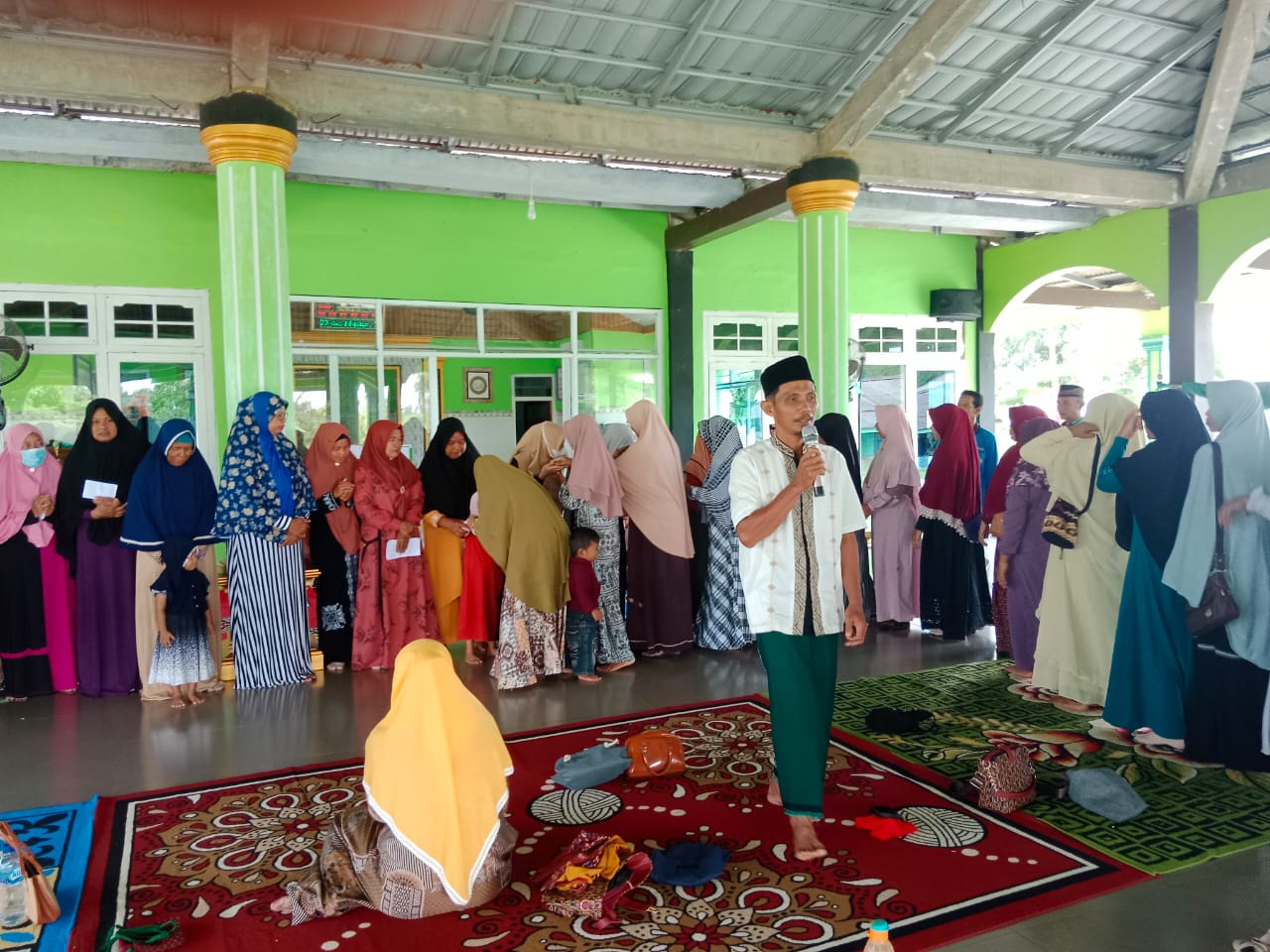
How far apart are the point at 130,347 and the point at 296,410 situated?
1275 millimetres

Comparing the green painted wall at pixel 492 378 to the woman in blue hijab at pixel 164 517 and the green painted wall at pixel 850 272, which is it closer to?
the green painted wall at pixel 850 272

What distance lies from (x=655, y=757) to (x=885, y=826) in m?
0.88

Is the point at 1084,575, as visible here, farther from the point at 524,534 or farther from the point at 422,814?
the point at 422,814

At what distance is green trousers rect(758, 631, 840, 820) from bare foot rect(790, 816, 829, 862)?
0.04m

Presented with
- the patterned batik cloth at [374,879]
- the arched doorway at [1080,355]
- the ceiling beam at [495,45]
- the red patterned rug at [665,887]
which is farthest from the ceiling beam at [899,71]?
the arched doorway at [1080,355]

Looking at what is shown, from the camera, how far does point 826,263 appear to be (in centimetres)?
686

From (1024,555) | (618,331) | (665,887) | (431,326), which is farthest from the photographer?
(618,331)

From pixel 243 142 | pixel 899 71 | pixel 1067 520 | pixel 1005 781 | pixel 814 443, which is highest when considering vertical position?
pixel 899 71

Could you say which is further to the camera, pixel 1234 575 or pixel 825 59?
pixel 825 59

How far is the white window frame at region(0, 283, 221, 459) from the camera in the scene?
7.05m

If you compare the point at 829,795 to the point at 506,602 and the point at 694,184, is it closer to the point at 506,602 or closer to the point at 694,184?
the point at 506,602

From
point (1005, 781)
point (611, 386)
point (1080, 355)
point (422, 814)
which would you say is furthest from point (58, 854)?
point (1080, 355)

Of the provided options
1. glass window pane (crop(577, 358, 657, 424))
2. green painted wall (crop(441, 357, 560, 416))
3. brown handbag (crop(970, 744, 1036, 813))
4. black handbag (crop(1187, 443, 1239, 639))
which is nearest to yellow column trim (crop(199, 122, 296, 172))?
green painted wall (crop(441, 357, 560, 416))

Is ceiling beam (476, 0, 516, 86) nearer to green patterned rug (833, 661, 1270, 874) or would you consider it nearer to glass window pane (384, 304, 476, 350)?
glass window pane (384, 304, 476, 350)
